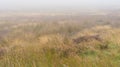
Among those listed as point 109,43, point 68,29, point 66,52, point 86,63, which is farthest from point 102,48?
point 68,29

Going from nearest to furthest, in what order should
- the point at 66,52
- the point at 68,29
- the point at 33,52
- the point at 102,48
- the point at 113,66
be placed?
the point at 113,66
the point at 33,52
the point at 66,52
the point at 102,48
the point at 68,29

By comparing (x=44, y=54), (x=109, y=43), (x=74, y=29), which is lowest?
(x=74, y=29)

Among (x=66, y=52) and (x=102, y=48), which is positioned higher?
(x=66, y=52)

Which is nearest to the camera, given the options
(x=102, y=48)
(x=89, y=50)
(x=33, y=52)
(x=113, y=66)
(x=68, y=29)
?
(x=113, y=66)

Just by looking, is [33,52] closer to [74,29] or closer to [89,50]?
[89,50]

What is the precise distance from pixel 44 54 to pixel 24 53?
2.68ft

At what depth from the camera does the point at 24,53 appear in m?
8.34

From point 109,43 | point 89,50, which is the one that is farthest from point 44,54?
point 109,43

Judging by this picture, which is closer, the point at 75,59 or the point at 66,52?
the point at 75,59

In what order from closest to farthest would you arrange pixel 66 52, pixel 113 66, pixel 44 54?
pixel 113 66 → pixel 44 54 → pixel 66 52

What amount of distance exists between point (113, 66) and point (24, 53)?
2.50m

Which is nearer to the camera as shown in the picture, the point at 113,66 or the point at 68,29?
the point at 113,66

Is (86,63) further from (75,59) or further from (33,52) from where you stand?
(33,52)

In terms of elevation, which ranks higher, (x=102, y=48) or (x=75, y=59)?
(x=75, y=59)
